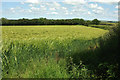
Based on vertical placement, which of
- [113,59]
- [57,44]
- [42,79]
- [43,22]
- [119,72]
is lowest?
[42,79]

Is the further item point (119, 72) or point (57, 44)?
point (57, 44)

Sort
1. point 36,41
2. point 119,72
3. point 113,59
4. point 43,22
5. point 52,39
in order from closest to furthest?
point 119,72 → point 113,59 → point 36,41 → point 52,39 → point 43,22

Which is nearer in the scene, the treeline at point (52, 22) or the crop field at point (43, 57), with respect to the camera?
the crop field at point (43, 57)

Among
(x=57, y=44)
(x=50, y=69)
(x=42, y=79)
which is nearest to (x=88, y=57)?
(x=57, y=44)

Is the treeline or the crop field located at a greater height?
the treeline

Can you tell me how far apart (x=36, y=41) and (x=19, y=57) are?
2.85 ft

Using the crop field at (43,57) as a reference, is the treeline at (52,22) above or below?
above

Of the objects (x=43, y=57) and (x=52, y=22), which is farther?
(x=52, y=22)

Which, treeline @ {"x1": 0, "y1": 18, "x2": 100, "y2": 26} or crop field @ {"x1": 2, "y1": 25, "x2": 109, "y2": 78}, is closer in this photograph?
crop field @ {"x1": 2, "y1": 25, "x2": 109, "y2": 78}

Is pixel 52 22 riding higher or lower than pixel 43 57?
higher

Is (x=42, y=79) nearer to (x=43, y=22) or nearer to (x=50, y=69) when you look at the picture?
(x=50, y=69)

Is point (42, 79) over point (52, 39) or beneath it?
beneath

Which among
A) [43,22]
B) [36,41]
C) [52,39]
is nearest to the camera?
[36,41]

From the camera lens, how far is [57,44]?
5.34 m
